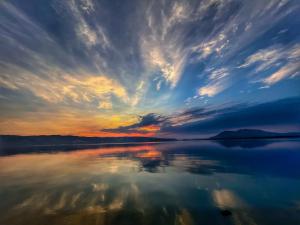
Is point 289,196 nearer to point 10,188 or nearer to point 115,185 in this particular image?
point 115,185

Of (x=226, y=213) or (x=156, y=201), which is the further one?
(x=156, y=201)

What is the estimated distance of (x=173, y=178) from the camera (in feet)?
59.1

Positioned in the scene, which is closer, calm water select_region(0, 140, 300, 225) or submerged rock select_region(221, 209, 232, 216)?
calm water select_region(0, 140, 300, 225)

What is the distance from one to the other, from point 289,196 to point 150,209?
9.66m

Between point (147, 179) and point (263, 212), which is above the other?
point (147, 179)

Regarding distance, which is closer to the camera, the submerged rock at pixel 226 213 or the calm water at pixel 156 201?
the calm water at pixel 156 201

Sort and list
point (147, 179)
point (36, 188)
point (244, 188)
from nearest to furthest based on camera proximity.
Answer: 1. point (244, 188)
2. point (36, 188)
3. point (147, 179)

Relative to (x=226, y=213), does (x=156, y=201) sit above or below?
above

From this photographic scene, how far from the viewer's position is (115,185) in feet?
52.5

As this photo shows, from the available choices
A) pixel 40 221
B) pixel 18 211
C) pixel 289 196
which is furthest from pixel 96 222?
pixel 289 196

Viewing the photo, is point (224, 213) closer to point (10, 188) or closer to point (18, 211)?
point (18, 211)

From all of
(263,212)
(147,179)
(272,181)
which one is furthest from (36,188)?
(272,181)

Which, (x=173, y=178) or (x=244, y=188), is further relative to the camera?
(x=173, y=178)

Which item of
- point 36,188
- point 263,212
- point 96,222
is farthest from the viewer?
point 36,188
